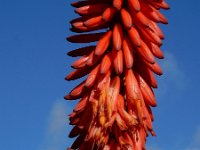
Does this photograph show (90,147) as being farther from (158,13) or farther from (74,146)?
(158,13)

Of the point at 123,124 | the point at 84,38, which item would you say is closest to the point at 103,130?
the point at 123,124

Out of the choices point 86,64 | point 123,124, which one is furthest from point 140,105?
point 86,64

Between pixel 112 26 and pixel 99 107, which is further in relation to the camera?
pixel 112 26

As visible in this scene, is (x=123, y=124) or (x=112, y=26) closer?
(x=123, y=124)

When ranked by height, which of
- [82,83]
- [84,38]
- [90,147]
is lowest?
[90,147]

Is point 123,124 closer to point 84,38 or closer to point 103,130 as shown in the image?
point 103,130

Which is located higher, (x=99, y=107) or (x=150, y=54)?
(x=150, y=54)
